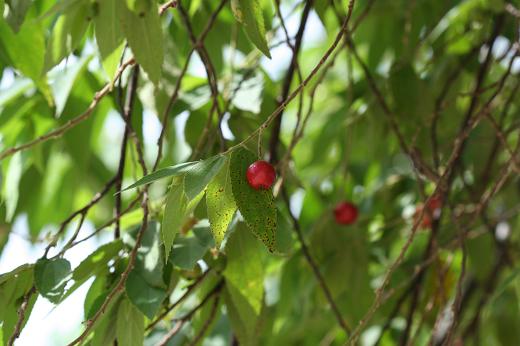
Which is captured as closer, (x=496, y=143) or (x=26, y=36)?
(x=26, y=36)

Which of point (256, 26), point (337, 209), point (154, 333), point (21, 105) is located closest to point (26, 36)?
point (21, 105)

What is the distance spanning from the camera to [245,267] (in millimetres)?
1302

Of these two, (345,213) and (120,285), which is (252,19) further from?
(345,213)

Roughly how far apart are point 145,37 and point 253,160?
19cm

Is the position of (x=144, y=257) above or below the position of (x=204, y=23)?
below

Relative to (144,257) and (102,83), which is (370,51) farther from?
(144,257)

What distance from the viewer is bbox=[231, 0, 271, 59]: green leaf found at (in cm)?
105

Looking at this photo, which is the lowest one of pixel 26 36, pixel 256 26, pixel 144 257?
pixel 144 257

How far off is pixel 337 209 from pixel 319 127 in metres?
0.43

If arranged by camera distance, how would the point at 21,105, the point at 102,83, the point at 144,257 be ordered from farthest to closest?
the point at 102,83
the point at 21,105
the point at 144,257

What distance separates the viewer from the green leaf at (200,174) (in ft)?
2.97

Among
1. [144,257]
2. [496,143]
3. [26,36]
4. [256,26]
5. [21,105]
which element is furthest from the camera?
[496,143]

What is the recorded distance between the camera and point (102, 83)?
65.8 inches

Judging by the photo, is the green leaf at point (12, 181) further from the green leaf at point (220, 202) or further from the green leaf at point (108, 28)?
the green leaf at point (220, 202)
